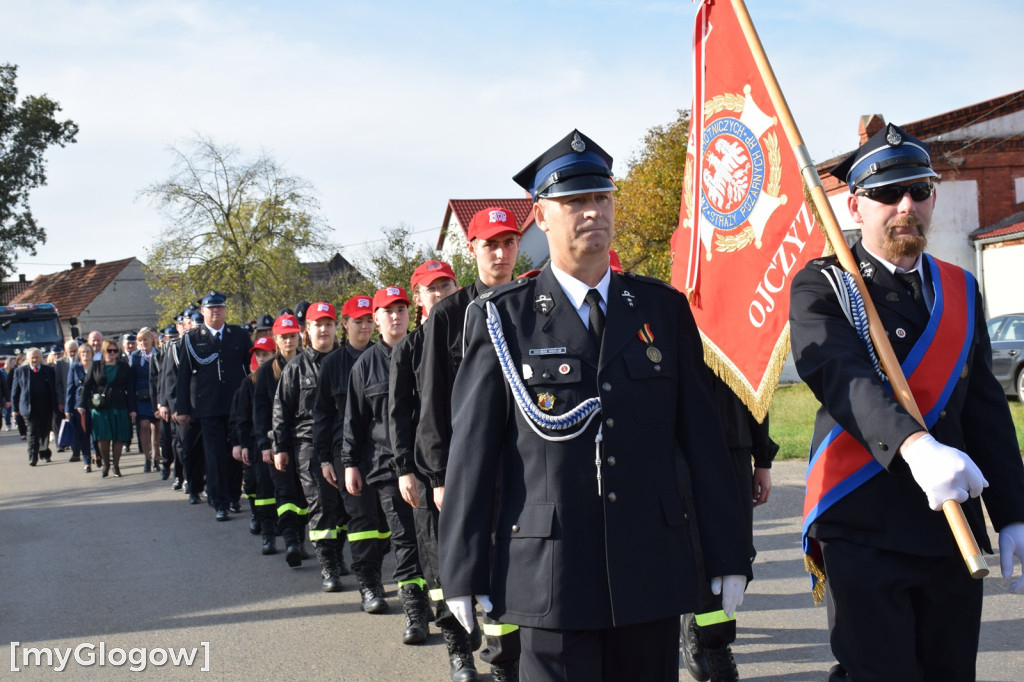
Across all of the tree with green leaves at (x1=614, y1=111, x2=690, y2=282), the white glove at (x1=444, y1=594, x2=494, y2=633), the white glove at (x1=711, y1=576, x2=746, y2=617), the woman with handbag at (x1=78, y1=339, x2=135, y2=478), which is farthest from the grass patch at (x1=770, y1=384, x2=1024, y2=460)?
the woman with handbag at (x1=78, y1=339, x2=135, y2=478)

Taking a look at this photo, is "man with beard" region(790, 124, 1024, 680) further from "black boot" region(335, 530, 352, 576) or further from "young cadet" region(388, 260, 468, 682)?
"black boot" region(335, 530, 352, 576)

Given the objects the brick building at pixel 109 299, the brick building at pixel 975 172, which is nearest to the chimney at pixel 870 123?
the brick building at pixel 975 172

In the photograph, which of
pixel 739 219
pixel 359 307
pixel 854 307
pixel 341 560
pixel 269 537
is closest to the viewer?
pixel 854 307

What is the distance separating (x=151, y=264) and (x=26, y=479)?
1443 cm

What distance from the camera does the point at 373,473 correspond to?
255 inches

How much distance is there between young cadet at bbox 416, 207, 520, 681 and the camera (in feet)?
15.0

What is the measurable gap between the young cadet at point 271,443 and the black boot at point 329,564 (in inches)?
34.3

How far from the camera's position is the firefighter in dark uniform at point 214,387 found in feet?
37.3

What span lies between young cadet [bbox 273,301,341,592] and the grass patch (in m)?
6.41

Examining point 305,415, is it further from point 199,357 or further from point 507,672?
point 507,672

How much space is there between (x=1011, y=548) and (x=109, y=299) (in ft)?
230

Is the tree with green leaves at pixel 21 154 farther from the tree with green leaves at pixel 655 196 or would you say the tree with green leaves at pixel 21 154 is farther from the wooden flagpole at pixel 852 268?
the wooden flagpole at pixel 852 268

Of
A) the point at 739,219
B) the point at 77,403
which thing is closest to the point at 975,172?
the point at 77,403

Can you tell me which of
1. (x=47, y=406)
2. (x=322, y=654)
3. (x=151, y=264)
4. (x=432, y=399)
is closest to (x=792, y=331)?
(x=432, y=399)
